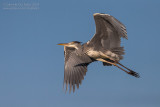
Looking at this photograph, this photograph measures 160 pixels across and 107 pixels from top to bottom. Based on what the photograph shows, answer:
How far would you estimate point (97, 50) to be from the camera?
11703mm

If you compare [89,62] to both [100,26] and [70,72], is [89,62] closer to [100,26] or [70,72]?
[70,72]

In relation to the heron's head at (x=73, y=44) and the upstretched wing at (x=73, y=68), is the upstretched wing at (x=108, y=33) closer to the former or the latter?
the heron's head at (x=73, y=44)

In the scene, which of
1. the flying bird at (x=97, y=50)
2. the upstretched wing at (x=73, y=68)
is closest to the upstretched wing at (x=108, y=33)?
the flying bird at (x=97, y=50)

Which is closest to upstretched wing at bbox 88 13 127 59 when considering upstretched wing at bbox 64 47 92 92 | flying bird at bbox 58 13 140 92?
flying bird at bbox 58 13 140 92

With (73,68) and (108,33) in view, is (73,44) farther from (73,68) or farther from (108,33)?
(108,33)

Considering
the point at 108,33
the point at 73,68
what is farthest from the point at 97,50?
the point at 73,68

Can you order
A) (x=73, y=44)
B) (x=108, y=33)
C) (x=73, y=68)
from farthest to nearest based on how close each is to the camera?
(x=73, y=68)
(x=73, y=44)
(x=108, y=33)

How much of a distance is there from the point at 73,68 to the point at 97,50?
1.70 meters

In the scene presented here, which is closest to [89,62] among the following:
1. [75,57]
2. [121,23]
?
[75,57]

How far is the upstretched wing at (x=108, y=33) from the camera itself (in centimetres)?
1071

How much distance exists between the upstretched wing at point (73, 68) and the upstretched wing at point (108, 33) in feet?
3.56

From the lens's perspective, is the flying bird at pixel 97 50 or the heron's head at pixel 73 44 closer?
the flying bird at pixel 97 50

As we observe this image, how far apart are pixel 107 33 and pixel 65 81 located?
9.89ft

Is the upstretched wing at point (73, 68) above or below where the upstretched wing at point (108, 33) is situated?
below
